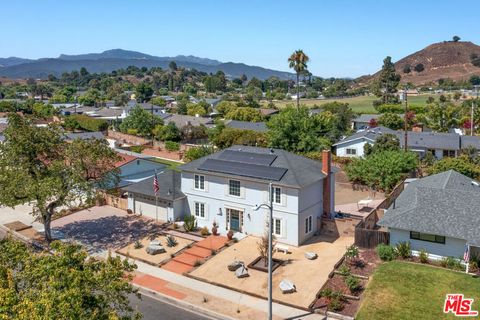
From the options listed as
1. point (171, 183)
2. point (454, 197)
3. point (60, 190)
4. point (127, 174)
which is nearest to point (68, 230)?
point (60, 190)

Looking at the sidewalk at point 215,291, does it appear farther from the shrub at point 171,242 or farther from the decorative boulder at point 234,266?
the shrub at point 171,242

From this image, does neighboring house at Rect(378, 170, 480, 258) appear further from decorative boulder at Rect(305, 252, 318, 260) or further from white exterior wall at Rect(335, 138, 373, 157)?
white exterior wall at Rect(335, 138, 373, 157)

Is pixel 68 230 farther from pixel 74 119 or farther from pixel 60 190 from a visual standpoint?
pixel 74 119

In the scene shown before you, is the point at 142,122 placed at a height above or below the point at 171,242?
above

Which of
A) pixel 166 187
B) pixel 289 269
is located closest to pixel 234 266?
pixel 289 269

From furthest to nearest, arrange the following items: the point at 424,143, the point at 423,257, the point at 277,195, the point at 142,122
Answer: the point at 142,122
the point at 424,143
the point at 277,195
the point at 423,257

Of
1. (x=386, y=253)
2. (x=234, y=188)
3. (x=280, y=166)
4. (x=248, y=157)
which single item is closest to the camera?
(x=386, y=253)

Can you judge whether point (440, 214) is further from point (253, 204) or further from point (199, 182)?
point (199, 182)
